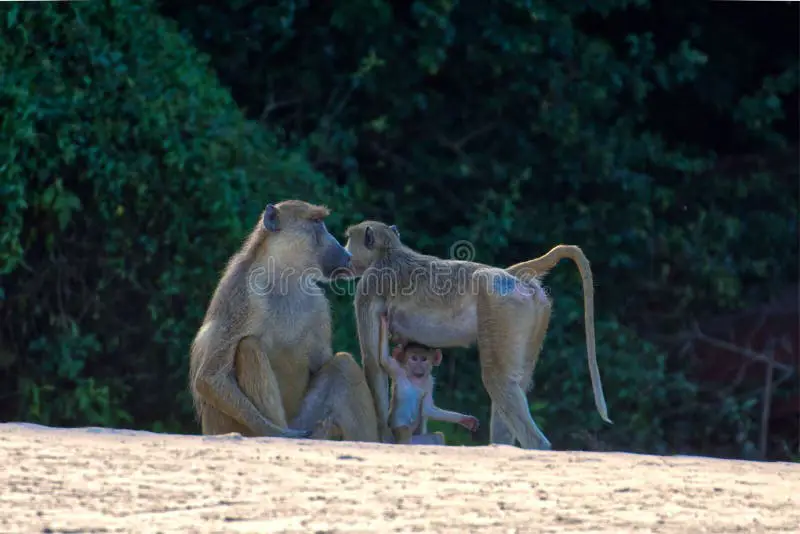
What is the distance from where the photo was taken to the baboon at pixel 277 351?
615 cm

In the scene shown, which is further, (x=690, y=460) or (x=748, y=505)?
(x=690, y=460)

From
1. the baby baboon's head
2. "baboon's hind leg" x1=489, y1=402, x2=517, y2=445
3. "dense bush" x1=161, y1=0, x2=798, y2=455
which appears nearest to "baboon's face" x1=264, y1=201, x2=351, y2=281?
the baby baboon's head

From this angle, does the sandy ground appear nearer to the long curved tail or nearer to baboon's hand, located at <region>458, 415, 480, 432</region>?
the long curved tail

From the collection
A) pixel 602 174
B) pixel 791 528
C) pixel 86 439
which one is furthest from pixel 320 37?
pixel 791 528

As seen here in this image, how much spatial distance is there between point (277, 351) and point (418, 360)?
1.10 meters

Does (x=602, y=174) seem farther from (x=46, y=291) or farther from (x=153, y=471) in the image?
(x=153, y=471)

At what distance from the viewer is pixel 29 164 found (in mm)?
8359

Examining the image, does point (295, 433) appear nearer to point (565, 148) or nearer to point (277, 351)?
point (277, 351)

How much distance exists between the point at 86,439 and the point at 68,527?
1472mm

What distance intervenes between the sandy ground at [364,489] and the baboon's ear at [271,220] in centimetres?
143

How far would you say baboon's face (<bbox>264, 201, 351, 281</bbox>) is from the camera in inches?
255

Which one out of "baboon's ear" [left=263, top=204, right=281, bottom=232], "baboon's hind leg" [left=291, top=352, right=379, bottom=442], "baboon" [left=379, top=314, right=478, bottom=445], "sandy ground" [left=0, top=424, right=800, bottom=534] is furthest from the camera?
"baboon" [left=379, top=314, right=478, bottom=445]

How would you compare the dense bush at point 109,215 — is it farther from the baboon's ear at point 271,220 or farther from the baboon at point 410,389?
the baboon's ear at point 271,220

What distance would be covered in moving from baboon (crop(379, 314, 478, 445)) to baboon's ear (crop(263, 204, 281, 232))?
73cm
